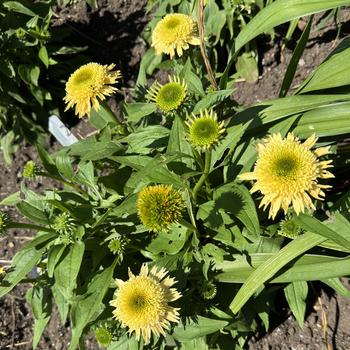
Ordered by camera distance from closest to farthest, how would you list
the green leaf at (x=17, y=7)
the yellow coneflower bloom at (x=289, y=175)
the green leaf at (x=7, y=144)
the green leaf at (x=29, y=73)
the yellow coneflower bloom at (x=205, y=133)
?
the yellow coneflower bloom at (x=289, y=175), the yellow coneflower bloom at (x=205, y=133), the green leaf at (x=17, y=7), the green leaf at (x=29, y=73), the green leaf at (x=7, y=144)

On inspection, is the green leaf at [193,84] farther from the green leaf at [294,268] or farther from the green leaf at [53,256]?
the green leaf at [53,256]

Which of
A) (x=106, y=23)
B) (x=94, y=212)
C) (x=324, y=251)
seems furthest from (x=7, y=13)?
(x=324, y=251)

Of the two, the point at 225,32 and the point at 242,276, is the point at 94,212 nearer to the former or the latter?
the point at 242,276

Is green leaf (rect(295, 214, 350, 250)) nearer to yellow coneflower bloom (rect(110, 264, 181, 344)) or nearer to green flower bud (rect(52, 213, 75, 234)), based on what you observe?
yellow coneflower bloom (rect(110, 264, 181, 344))

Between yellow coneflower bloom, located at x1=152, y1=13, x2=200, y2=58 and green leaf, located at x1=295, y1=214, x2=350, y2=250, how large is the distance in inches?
32.7

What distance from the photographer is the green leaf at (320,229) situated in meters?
1.38

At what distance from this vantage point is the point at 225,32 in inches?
106

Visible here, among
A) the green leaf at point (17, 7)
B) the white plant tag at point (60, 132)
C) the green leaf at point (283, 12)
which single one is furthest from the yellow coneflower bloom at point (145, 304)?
the green leaf at point (17, 7)

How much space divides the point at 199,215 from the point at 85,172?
55 cm

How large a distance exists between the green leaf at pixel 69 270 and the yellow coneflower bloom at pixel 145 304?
26 centimetres

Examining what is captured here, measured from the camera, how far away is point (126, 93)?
3.10 meters

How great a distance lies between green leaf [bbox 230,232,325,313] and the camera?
1.57 meters

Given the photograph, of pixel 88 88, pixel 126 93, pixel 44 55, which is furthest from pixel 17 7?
pixel 88 88

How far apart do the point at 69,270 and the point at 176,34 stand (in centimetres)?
100
